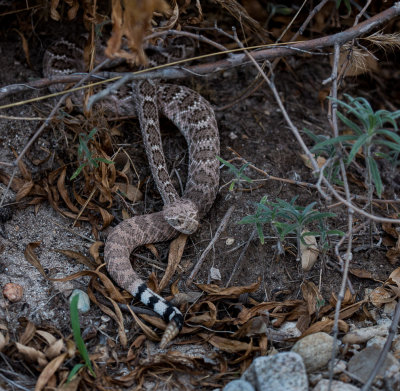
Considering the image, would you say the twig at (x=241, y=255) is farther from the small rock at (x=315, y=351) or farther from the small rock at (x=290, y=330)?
the small rock at (x=315, y=351)

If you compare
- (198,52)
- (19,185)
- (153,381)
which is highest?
(198,52)

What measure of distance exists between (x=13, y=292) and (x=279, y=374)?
1725 millimetres

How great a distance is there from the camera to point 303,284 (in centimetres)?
345

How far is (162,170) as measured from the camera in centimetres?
409

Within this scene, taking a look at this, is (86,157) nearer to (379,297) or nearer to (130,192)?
(130,192)

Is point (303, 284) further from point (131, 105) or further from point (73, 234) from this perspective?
point (131, 105)

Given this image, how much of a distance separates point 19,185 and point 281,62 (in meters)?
2.89

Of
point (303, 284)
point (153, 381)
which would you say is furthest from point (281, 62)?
point (153, 381)

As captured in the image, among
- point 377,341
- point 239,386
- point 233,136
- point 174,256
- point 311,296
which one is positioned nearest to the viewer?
point 239,386

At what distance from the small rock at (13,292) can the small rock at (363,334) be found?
2.04 meters

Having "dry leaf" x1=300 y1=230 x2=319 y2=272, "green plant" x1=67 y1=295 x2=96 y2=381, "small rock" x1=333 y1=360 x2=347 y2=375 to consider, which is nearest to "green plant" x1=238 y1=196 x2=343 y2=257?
"dry leaf" x1=300 y1=230 x2=319 y2=272

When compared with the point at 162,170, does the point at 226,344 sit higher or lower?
lower

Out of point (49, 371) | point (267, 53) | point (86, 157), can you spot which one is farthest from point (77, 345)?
point (267, 53)

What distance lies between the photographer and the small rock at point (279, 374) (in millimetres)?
2562
